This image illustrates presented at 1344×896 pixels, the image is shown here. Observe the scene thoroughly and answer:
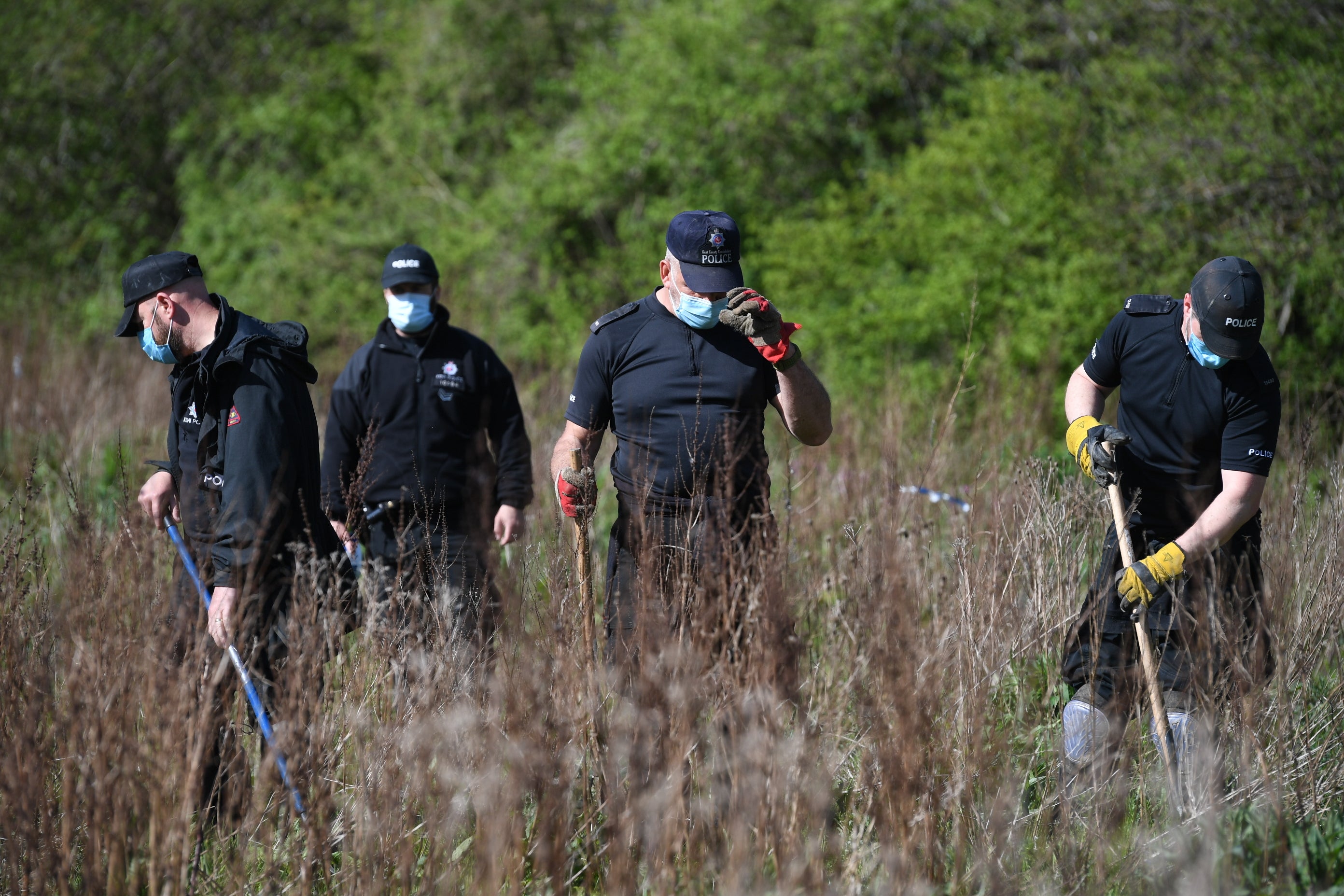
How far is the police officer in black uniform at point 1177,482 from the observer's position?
3.00 meters

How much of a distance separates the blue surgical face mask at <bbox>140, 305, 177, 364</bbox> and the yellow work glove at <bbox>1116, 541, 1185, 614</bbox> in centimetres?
292

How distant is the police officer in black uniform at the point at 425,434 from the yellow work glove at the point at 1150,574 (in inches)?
88.2

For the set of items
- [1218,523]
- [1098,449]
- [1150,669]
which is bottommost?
[1150,669]

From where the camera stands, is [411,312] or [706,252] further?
[411,312]

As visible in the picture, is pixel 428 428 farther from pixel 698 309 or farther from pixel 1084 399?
pixel 1084 399

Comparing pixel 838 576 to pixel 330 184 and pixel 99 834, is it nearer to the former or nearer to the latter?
pixel 99 834

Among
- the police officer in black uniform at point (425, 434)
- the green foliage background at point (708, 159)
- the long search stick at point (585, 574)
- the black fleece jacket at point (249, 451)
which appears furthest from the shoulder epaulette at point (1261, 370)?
the black fleece jacket at point (249, 451)

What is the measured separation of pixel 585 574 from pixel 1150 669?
5.53ft

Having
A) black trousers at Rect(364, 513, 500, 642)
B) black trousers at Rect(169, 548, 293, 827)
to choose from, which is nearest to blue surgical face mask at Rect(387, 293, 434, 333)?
black trousers at Rect(364, 513, 500, 642)

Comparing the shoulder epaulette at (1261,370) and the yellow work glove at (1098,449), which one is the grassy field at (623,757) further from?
the shoulder epaulette at (1261,370)

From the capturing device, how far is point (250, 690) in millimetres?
2701

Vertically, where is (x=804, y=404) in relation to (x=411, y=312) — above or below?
below

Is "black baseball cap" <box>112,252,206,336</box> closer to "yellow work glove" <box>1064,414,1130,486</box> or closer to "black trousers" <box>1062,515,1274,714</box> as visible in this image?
"yellow work glove" <box>1064,414,1130,486</box>

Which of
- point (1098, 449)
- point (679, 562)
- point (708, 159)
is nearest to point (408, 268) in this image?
point (679, 562)
